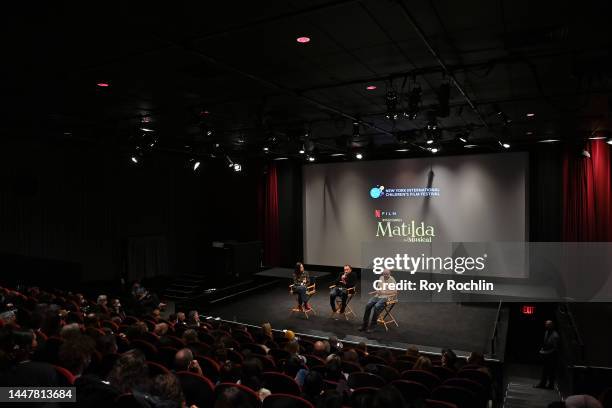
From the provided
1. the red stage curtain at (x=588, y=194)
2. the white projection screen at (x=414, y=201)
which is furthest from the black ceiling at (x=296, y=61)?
the white projection screen at (x=414, y=201)

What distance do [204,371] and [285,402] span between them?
1.51 m

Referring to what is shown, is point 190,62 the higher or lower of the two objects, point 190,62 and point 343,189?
the higher

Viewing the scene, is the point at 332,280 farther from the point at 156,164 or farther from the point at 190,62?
the point at 190,62

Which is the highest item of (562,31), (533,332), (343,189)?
(562,31)

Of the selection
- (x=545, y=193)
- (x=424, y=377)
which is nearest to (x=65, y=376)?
(x=424, y=377)

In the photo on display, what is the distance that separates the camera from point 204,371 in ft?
15.1

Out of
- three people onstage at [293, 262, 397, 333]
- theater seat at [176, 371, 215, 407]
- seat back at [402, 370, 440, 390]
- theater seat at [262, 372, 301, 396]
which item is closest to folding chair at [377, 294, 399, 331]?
three people onstage at [293, 262, 397, 333]

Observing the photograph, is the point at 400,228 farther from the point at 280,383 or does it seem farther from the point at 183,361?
the point at 183,361

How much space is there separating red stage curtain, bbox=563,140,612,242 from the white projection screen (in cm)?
109

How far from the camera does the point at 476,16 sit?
14.6ft

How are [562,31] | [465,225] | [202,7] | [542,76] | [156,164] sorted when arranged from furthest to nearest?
[156,164], [465,225], [542,76], [562,31], [202,7]

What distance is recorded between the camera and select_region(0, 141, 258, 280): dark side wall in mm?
11375

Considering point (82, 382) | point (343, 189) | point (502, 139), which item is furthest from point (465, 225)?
point (82, 382)

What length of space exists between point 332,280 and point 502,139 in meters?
6.93
